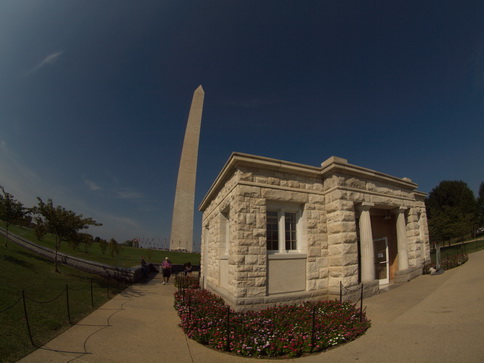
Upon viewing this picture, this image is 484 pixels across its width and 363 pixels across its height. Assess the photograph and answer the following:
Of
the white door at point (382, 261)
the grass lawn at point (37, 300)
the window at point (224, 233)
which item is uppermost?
the window at point (224, 233)

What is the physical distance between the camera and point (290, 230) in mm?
8352

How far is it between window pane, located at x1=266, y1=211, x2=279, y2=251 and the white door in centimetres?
528

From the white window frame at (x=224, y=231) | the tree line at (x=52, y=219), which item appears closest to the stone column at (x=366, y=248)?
the white window frame at (x=224, y=231)

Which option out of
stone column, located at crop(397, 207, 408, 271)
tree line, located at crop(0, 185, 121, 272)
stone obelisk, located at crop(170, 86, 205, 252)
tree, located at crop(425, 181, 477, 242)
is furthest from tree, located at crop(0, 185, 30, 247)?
tree, located at crop(425, 181, 477, 242)

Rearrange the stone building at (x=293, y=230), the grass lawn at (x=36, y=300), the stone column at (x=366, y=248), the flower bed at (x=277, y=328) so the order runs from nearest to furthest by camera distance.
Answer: the flower bed at (x=277, y=328), the grass lawn at (x=36, y=300), the stone building at (x=293, y=230), the stone column at (x=366, y=248)

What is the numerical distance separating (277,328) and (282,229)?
3.06 metres

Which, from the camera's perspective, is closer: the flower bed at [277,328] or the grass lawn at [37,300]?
the flower bed at [277,328]

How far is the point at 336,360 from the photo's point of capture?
4.50 m

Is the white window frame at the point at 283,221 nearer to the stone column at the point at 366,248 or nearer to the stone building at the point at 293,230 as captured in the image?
the stone building at the point at 293,230

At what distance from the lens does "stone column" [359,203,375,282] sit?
8.36 metres

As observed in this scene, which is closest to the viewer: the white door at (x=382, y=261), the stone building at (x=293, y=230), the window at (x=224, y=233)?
the stone building at (x=293, y=230)

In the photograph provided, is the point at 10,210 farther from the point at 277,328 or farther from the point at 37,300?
the point at 277,328

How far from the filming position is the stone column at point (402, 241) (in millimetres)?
9930

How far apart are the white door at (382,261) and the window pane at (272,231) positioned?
17.3 feet
